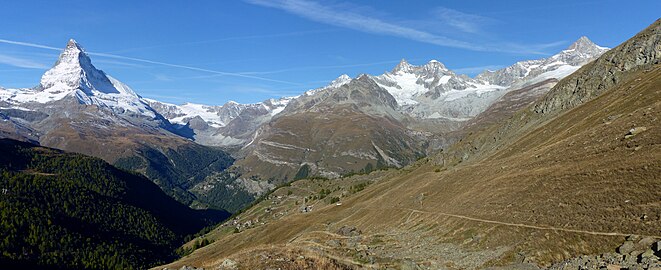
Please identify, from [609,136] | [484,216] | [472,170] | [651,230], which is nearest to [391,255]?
Answer: [484,216]

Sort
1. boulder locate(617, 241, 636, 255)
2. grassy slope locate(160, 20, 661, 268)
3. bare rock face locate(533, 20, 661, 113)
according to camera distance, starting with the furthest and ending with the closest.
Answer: bare rock face locate(533, 20, 661, 113), grassy slope locate(160, 20, 661, 268), boulder locate(617, 241, 636, 255)

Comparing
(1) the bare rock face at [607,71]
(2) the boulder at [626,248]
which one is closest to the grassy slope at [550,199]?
(2) the boulder at [626,248]

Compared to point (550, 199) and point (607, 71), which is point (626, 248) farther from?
point (607, 71)

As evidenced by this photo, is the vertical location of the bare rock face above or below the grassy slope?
above

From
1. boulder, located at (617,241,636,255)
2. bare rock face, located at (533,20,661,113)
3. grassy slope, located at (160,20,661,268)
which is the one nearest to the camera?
boulder, located at (617,241,636,255)

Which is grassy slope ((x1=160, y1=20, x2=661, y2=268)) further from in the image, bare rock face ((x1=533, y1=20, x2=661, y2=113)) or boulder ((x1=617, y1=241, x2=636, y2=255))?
bare rock face ((x1=533, y1=20, x2=661, y2=113))

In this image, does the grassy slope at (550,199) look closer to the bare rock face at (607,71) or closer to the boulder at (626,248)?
the boulder at (626,248)

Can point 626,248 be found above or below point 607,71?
below

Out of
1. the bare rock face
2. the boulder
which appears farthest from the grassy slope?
the bare rock face

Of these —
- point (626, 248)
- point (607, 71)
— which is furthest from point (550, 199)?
point (607, 71)

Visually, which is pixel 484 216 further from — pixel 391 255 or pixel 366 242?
pixel 366 242

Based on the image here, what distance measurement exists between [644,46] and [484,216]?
91721 millimetres

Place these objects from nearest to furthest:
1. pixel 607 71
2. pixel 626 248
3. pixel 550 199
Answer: pixel 626 248
pixel 550 199
pixel 607 71

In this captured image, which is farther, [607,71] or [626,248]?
[607,71]
